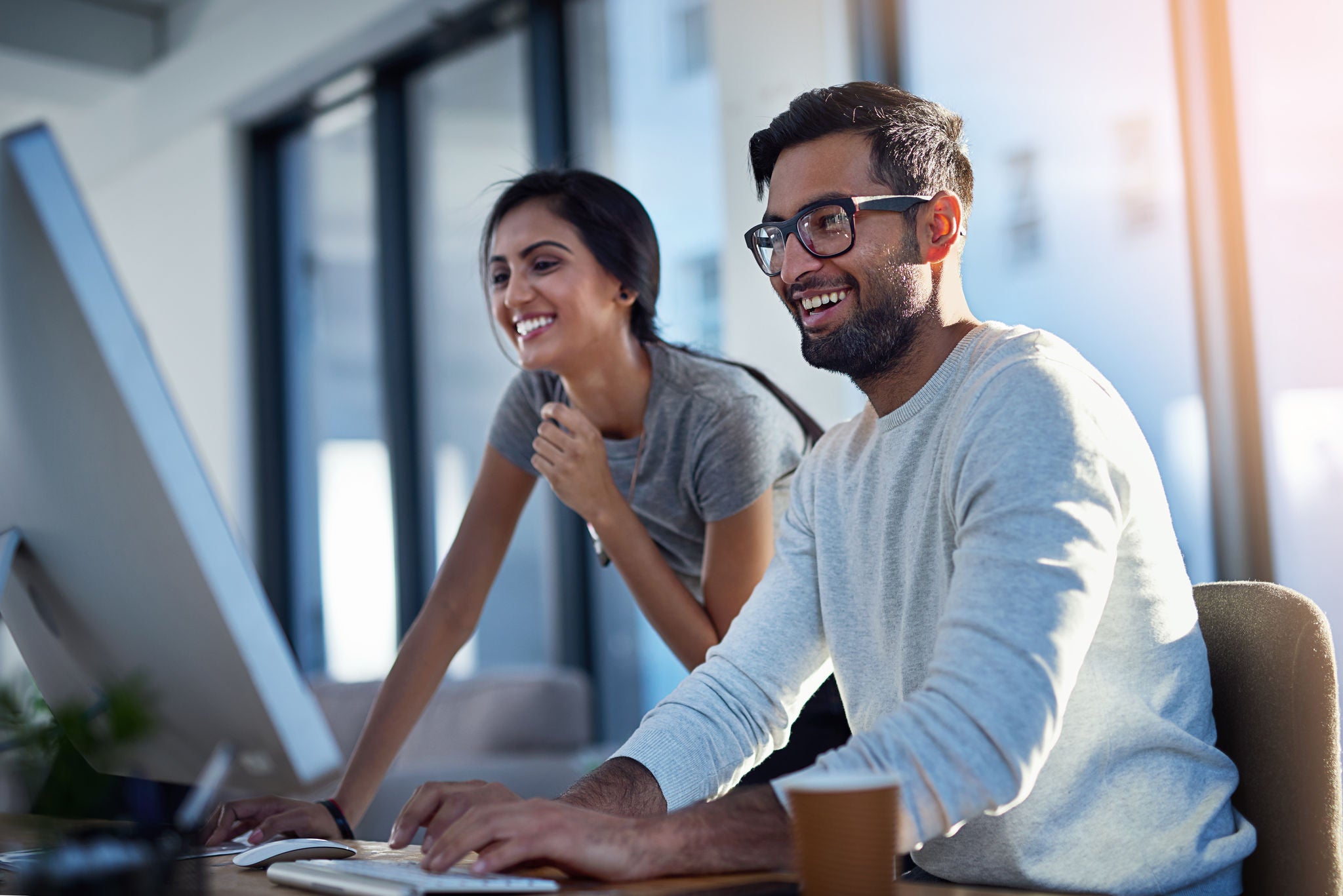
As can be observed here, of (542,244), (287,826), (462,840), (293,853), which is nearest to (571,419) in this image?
(542,244)

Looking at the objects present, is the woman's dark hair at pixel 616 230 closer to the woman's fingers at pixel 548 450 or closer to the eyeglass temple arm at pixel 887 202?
the woman's fingers at pixel 548 450

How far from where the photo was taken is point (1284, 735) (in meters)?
1.05

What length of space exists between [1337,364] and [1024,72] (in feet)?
3.51

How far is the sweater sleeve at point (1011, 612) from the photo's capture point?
33.7 inches

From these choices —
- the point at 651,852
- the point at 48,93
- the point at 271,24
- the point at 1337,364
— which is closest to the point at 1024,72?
the point at 1337,364

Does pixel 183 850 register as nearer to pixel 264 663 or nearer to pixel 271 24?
pixel 264 663

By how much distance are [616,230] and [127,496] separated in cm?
120

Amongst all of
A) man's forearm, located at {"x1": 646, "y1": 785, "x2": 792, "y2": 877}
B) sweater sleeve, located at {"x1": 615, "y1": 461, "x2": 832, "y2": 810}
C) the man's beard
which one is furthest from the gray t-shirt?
man's forearm, located at {"x1": 646, "y1": 785, "x2": 792, "y2": 877}

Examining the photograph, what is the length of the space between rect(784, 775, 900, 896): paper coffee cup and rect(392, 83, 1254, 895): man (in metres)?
0.15

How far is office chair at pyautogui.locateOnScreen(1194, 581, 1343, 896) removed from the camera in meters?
1.02

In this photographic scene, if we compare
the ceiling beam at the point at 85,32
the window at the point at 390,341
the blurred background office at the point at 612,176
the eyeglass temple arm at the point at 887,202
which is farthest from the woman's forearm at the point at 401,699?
the ceiling beam at the point at 85,32

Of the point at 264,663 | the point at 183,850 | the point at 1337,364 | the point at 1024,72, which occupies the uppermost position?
the point at 1024,72

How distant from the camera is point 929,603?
117 cm

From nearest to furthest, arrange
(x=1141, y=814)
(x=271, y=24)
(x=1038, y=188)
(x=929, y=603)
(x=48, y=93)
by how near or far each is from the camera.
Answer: (x=1141, y=814) → (x=929, y=603) → (x=1038, y=188) → (x=271, y=24) → (x=48, y=93)
